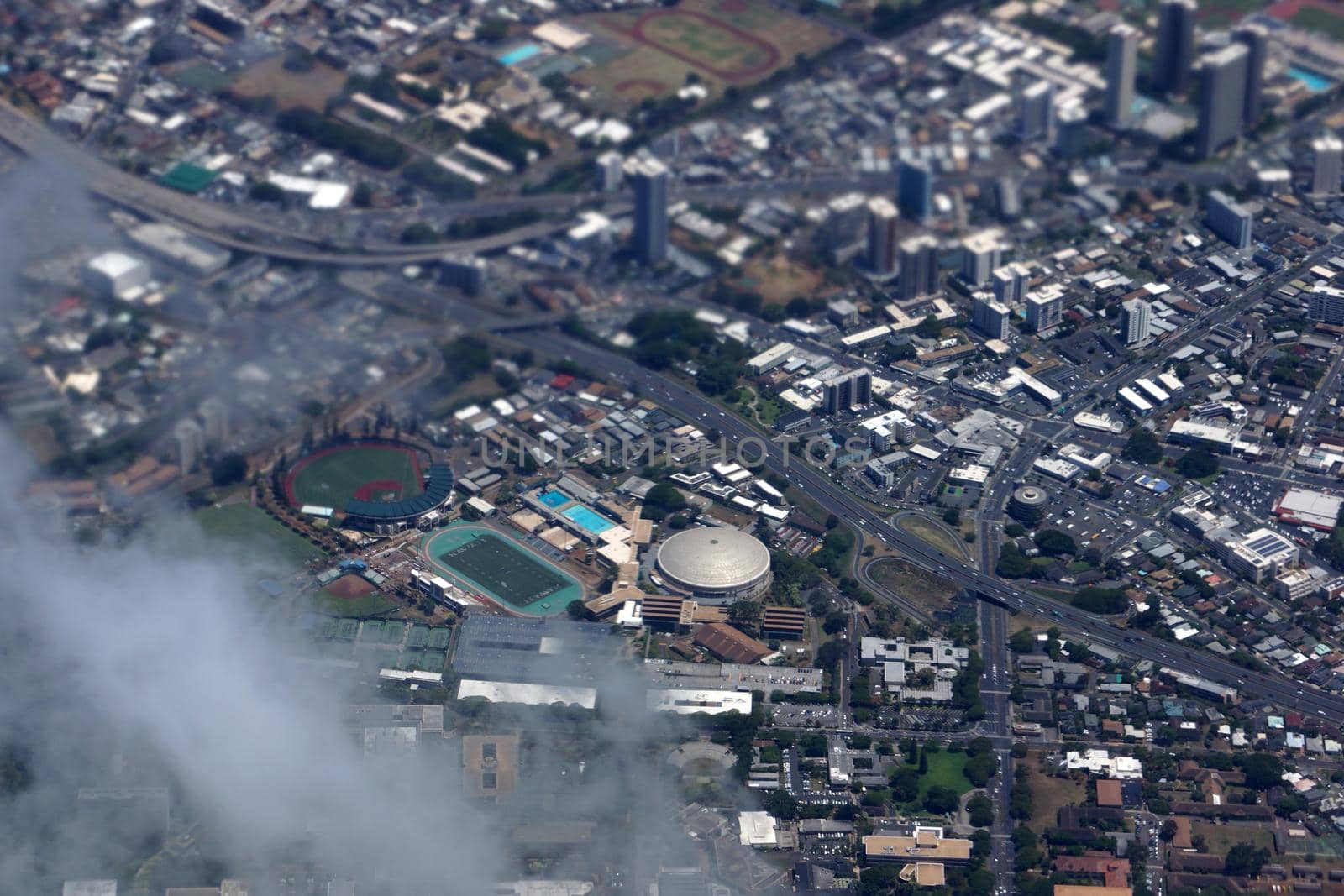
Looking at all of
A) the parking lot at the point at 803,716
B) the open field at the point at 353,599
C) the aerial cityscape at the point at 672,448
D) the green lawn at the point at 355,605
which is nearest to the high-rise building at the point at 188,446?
the aerial cityscape at the point at 672,448

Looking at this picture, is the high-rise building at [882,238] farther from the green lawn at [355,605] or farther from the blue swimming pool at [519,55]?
the green lawn at [355,605]

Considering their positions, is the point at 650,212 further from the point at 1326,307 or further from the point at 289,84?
the point at 1326,307

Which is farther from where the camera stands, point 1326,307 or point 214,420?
point 1326,307

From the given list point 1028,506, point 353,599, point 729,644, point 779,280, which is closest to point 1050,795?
point 729,644

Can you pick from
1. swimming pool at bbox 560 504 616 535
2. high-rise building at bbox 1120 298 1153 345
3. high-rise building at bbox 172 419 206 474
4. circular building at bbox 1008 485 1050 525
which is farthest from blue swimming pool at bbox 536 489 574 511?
high-rise building at bbox 1120 298 1153 345

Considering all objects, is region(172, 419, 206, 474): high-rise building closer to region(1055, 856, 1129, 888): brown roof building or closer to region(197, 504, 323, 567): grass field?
region(197, 504, 323, 567): grass field

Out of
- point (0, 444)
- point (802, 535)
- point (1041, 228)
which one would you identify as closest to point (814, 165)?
point (1041, 228)
